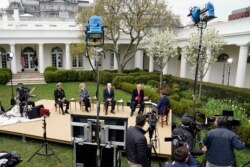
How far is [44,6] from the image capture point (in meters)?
64.8

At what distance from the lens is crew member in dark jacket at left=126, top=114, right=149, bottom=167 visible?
3820mm

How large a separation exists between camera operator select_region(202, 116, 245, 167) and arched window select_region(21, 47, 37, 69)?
28.0m

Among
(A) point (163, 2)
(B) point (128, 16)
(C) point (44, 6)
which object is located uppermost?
(C) point (44, 6)

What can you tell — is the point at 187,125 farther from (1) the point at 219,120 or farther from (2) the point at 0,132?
(2) the point at 0,132

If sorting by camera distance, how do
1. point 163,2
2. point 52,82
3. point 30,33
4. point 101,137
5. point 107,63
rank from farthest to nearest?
point 107,63
point 30,33
point 52,82
point 163,2
point 101,137

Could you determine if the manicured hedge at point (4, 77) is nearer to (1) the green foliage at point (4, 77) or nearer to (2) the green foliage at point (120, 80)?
(1) the green foliage at point (4, 77)

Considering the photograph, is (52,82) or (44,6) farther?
(44,6)

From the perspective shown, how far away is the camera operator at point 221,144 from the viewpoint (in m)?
3.83

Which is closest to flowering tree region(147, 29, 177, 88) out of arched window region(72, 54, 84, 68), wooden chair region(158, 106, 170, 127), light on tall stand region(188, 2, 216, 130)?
wooden chair region(158, 106, 170, 127)

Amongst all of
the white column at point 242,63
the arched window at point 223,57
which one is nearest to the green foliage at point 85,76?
the arched window at point 223,57

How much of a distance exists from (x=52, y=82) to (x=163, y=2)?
12780 mm

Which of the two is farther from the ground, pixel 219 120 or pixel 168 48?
pixel 168 48

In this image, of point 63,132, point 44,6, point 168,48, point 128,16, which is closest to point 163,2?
point 128,16

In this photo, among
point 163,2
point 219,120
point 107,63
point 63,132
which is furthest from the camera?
point 107,63
